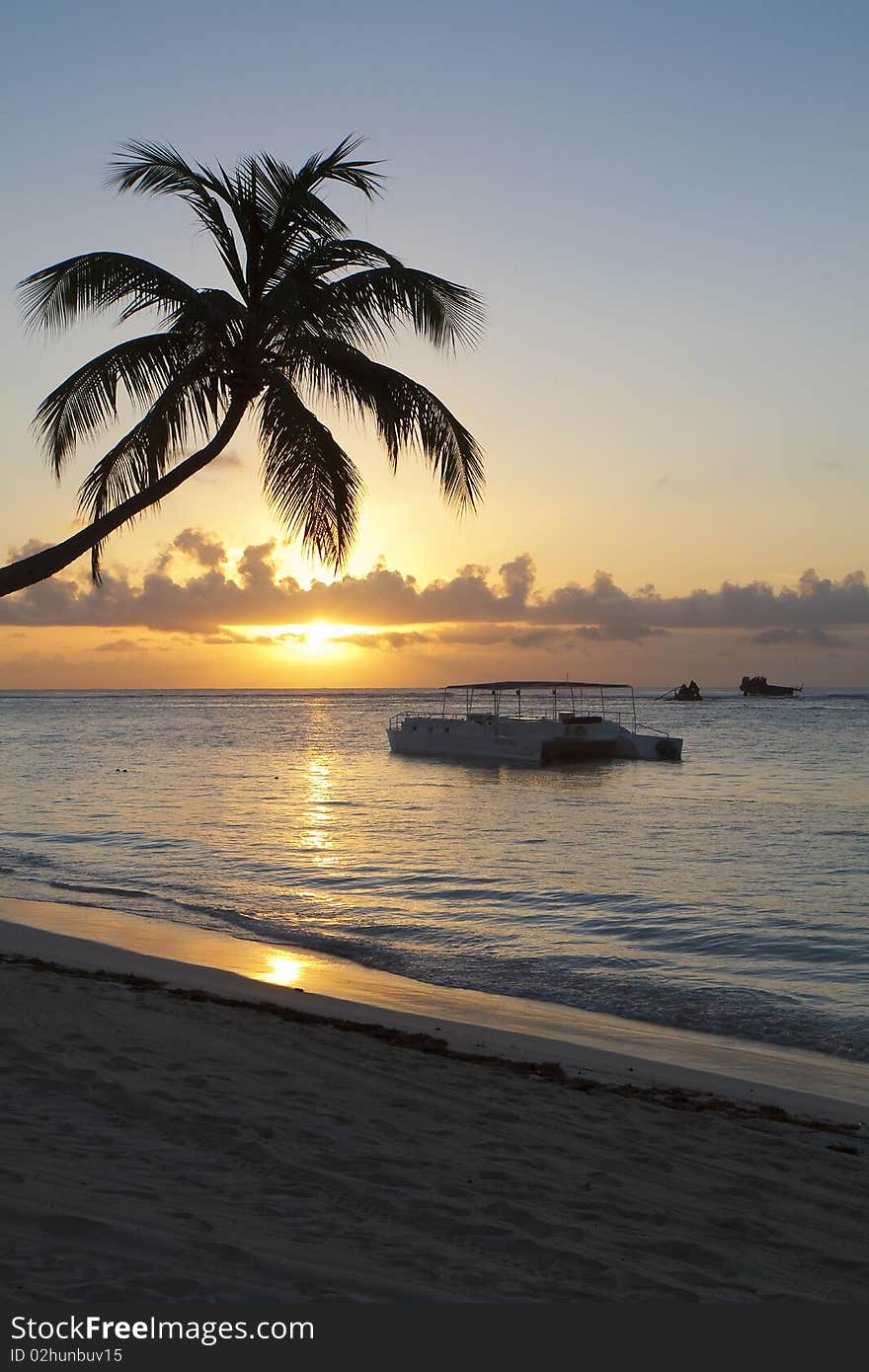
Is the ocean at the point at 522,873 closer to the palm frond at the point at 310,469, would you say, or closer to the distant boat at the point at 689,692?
the palm frond at the point at 310,469

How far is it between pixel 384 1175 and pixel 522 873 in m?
15.2

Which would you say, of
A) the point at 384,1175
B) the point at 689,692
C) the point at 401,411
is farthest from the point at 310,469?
the point at 689,692

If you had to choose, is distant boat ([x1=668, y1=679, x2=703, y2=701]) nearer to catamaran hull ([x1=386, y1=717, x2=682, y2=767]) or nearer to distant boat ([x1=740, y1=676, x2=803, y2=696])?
distant boat ([x1=740, y1=676, x2=803, y2=696])

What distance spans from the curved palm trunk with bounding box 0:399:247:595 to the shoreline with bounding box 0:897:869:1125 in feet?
14.6

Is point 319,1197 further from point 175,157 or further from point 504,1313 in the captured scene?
point 175,157

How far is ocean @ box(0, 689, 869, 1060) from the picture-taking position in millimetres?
12344

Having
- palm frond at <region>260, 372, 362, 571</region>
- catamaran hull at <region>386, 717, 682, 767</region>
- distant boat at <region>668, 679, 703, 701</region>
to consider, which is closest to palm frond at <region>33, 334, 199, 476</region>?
palm frond at <region>260, 372, 362, 571</region>

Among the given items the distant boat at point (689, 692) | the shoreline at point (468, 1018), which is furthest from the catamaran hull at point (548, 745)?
the distant boat at point (689, 692)

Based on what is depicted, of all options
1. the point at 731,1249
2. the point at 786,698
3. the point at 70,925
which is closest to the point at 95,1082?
the point at 731,1249

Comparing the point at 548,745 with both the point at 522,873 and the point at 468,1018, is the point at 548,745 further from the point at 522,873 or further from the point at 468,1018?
the point at 468,1018

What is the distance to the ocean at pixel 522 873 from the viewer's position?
40.5ft

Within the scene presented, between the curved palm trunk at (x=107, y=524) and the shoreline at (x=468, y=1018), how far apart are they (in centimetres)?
445

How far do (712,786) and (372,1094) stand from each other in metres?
34.6

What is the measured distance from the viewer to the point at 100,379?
36.4ft
